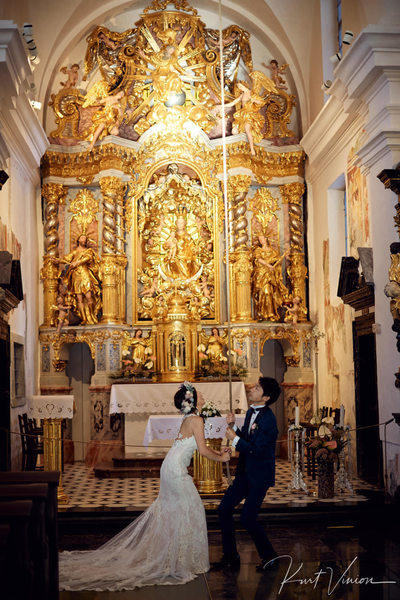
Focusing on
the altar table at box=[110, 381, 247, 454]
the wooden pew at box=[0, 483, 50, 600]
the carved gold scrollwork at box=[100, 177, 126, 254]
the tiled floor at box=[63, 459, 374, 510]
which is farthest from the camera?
the carved gold scrollwork at box=[100, 177, 126, 254]

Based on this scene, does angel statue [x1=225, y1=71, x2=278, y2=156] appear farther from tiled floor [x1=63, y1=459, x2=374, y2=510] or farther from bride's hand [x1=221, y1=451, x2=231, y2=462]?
bride's hand [x1=221, y1=451, x2=231, y2=462]

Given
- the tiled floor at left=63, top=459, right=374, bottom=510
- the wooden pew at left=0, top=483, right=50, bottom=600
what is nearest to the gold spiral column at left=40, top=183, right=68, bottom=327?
Answer: the tiled floor at left=63, top=459, right=374, bottom=510

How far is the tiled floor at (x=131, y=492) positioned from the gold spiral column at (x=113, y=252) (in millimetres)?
3680

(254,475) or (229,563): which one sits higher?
(254,475)

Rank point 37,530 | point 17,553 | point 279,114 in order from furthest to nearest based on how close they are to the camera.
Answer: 1. point 279,114
2. point 37,530
3. point 17,553

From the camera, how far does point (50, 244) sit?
15.8 metres

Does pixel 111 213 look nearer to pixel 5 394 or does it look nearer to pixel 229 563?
pixel 5 394

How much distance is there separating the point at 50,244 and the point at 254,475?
10008 mm

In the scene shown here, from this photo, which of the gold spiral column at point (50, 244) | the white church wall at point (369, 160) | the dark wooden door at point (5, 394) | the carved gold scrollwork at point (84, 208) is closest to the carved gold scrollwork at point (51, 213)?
the gold spiral column at point (50, 244)

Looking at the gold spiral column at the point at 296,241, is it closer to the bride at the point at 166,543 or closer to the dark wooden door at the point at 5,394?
the dark wooden door at the point at 5,394

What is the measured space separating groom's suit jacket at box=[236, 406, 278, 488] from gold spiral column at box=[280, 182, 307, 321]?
8691 mm

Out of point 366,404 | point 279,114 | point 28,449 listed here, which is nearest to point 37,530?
point 28,449

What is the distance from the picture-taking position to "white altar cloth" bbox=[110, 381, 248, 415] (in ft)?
46.4

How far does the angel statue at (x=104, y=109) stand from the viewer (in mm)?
15641
